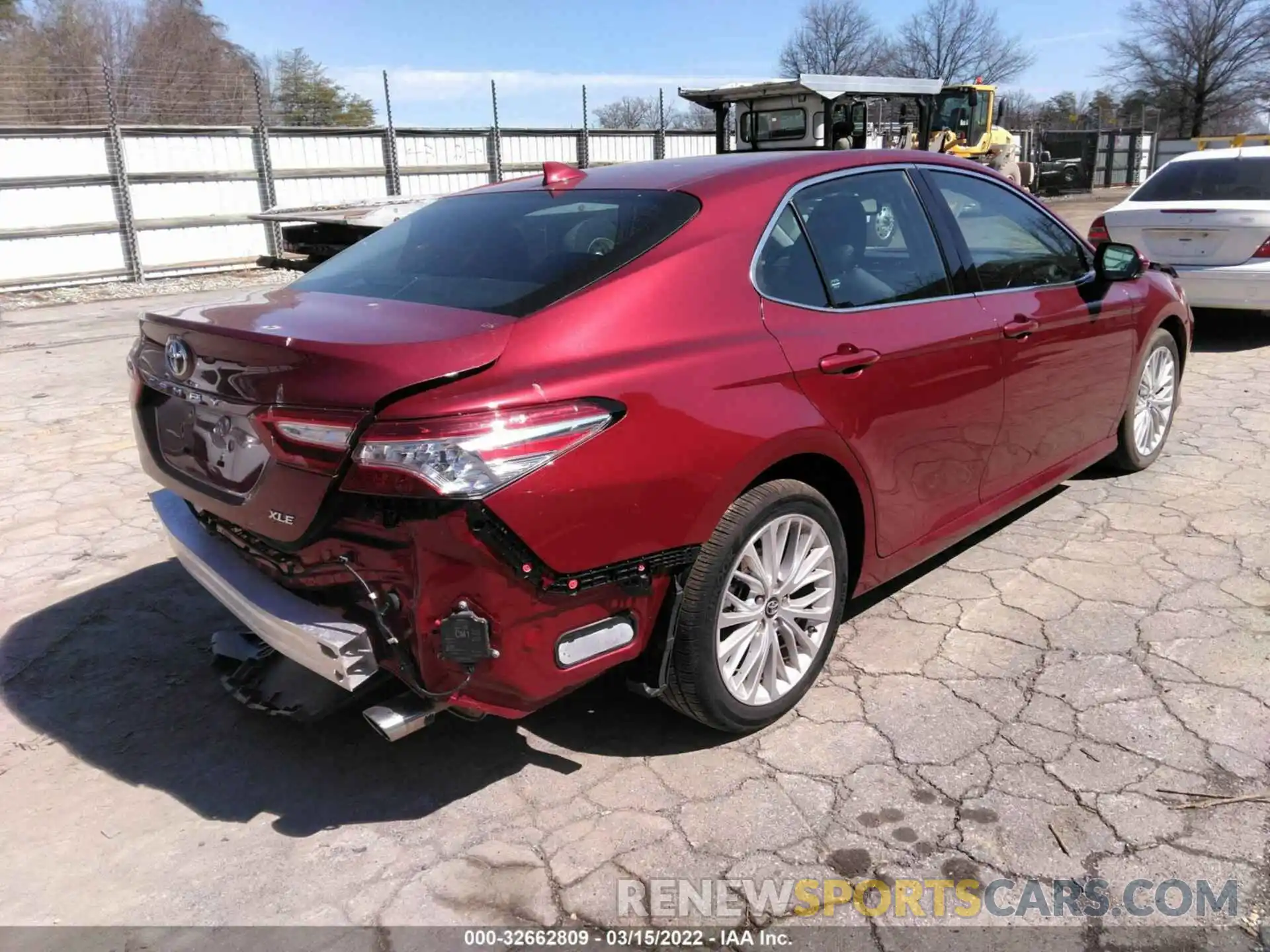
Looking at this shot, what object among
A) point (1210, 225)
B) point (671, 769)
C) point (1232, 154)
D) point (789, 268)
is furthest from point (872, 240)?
point (1232, 154)

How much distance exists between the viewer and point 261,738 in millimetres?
3039

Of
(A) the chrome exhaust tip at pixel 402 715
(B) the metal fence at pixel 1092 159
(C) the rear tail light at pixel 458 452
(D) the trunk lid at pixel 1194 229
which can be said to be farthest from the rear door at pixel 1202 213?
(B) the metal fence at pixel 1092 159

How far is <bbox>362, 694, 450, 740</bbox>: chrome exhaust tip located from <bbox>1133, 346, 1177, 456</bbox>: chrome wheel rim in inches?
159

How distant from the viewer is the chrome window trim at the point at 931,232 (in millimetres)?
2881

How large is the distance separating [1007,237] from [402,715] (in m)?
3.08

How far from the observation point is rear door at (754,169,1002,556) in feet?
9.61

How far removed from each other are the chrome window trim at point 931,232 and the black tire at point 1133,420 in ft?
2.39

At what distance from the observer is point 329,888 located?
2385 mm

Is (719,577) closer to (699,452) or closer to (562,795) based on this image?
(699,452)

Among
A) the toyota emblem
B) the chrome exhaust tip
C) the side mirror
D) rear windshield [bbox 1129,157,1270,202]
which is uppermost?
rear windshield [bbox 1129,157,1270,202]

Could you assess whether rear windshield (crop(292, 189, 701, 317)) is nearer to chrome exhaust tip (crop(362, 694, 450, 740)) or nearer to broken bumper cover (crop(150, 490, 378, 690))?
broken bumper cover (crop(150, 490, 378, 690))

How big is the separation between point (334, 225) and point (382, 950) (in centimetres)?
664

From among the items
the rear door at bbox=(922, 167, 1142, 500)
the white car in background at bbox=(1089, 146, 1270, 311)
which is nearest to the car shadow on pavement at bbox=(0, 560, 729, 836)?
the rear door at bbox=(922, 167, 1142, 500)

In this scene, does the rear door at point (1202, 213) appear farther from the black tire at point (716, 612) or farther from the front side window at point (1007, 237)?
the black tire at point (716, 612)
